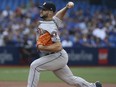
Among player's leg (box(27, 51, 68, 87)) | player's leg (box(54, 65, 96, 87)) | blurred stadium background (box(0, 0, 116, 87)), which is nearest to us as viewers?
player's leg (box(27, 51, 68, 87))

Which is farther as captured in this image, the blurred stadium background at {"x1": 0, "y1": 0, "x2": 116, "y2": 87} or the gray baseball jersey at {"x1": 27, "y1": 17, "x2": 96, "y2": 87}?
the blurred stadium background at {"x1": 0, "y1": 0, "x2": 116, "y2": 87}

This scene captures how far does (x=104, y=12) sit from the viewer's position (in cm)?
2342

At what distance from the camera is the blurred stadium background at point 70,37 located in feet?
63.6

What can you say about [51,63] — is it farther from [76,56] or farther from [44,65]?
[76,56]

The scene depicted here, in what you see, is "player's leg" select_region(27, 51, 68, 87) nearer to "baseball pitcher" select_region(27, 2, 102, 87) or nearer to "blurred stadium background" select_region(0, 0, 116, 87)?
"baseball pitcher" select_region(27, 2, 102, 87)

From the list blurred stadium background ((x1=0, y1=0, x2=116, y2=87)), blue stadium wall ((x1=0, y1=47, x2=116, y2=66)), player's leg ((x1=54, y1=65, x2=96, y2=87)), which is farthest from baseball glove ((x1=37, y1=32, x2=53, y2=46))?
blue stadium wall ((x1=0, y1=47, x2=116, y2=66))

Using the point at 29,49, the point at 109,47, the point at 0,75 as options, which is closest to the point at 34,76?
the point at 0,75

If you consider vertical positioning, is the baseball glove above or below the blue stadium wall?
above

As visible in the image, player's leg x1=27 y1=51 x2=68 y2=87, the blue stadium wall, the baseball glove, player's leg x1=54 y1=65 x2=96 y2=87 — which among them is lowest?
the blue stadium wall

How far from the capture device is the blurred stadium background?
19.4 metres

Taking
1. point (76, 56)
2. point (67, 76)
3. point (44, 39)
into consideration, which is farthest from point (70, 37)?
point (44, 39)

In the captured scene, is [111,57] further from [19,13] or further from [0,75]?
[0,75]

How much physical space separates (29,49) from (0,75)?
13.5 ft

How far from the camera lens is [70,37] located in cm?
2062
